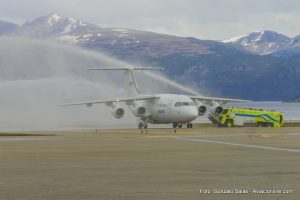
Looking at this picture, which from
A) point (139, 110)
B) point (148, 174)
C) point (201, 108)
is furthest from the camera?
point (201, 108)

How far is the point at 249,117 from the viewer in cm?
8556

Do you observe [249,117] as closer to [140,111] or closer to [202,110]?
[202,110]

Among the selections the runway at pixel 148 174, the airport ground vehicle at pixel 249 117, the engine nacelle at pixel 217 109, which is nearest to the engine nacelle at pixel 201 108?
the engine nacelle at pixel 217 109

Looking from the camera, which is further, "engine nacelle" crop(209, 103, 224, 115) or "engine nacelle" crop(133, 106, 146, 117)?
"engine nacelle" crop(209, 103, 224, 115)

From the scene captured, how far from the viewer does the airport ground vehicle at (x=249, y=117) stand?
275 feet

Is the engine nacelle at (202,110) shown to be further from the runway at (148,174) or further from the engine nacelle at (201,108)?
the runway at (148,174)

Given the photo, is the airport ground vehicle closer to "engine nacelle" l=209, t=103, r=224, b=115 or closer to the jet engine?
"engine nacelle" l=209, t=103, r=224, b=115

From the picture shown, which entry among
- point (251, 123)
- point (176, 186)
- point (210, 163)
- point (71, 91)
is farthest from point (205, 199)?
point (71, 91)

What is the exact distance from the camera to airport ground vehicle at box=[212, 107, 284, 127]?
83938 mm

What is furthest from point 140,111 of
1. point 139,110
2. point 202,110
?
point 202,110

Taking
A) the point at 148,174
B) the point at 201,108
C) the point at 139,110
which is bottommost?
the point at 148,174

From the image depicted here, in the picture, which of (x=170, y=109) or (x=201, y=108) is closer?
(x=170, y=109)

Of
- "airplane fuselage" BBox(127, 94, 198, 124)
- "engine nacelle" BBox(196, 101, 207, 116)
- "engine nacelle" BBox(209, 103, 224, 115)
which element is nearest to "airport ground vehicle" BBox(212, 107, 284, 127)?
"engine nacelle" BBox(209, 103, 224, 115)

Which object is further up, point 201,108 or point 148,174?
point 201,108
